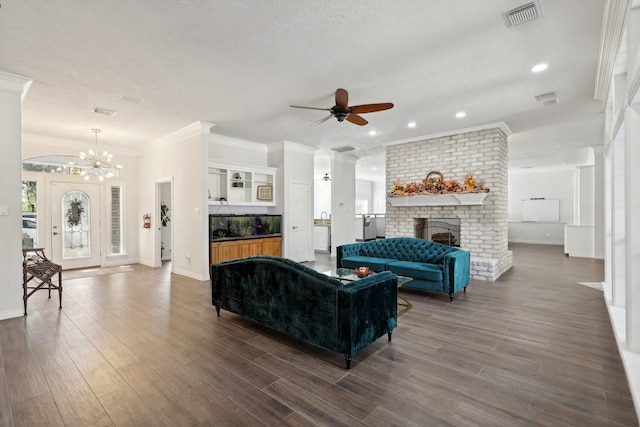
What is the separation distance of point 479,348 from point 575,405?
88cm

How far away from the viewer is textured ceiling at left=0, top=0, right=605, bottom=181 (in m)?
2.61

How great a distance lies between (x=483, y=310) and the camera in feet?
13.2

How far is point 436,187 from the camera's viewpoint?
6.35 metres

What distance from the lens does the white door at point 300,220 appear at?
24.5ft

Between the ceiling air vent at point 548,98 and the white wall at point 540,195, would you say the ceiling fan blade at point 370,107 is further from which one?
the white wall at point 540,195

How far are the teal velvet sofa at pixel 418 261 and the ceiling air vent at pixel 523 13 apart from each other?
2916 mm

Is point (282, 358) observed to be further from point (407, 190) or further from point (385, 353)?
point (407, 190)

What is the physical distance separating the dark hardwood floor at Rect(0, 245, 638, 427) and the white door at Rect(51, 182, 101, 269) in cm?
334

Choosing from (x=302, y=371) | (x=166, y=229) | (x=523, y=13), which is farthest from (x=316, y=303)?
(x=166, y=229)

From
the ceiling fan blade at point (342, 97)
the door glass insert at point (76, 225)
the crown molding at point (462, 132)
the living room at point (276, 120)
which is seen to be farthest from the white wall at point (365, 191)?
the ceiling fan blade at point (342, 97)

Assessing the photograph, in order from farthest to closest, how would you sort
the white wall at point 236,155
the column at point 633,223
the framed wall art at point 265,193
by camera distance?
the framed wall art at point 265,193 < the white wall at point 236,155 < the column at point 633,223

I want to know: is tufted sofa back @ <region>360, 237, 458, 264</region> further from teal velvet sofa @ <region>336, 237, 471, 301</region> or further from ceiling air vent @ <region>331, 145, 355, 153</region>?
ceiling air vent @ <region>331, 145, 355, 153</region>

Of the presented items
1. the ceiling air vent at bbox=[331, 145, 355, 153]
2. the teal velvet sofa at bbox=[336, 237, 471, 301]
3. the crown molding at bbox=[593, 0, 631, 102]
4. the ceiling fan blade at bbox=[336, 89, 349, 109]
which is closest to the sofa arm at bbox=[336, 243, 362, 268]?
the teal velvet sofa at bbox=[336, 237, 471, 301]

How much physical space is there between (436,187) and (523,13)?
398 centimetres
